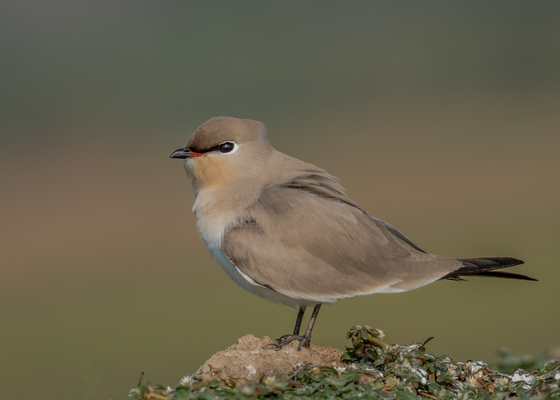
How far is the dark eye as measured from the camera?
601 cm

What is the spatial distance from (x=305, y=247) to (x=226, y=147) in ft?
4.56

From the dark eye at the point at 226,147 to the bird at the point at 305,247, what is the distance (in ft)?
0.58

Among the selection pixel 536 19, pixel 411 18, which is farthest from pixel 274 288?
pixel 411 18

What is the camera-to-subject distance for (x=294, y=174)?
5961 mm

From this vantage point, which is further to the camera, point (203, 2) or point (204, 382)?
point (203, 2)

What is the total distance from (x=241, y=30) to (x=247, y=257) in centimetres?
5571

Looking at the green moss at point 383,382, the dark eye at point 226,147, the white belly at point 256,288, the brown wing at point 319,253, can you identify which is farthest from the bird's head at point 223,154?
the green moss at point 383,382

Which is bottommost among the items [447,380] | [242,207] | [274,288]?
[447,380]

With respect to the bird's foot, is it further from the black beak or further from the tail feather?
the black beak

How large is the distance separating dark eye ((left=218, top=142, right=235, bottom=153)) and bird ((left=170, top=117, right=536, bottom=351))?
18cm

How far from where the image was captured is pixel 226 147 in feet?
19.8

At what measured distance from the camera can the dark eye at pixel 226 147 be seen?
601 cm

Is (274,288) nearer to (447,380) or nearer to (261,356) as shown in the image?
(261,356)

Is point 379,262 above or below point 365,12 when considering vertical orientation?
below
